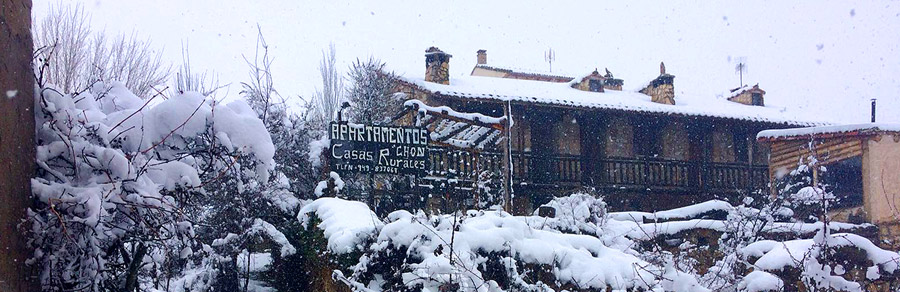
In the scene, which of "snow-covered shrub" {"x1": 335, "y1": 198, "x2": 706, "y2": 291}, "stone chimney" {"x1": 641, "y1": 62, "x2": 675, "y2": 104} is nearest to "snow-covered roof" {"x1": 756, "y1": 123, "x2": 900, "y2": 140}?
"stone chimney" {"x1": 641, "y1": 62, "x2": 675, "y2": 104}

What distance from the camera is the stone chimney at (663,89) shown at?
22141 mm

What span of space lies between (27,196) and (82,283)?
1.49 ft

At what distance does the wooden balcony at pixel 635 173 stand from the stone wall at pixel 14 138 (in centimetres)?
1382

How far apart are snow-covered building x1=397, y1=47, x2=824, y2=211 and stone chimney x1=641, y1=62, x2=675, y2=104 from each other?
0.10 feet

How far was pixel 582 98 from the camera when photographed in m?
19.9

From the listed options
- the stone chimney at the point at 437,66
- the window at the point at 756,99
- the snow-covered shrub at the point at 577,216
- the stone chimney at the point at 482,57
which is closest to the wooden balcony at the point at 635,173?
the stone chimney at the point at 437,66

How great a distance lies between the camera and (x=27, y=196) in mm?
3205

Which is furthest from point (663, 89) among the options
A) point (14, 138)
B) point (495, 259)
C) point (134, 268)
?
point (14, 138)

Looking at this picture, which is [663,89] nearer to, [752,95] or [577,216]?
[752,95]

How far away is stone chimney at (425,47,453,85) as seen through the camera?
19672 millimetres

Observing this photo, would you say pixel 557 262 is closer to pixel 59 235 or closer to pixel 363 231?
pixel 363 231

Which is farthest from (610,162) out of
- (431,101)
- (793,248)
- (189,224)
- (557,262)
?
(189,224)

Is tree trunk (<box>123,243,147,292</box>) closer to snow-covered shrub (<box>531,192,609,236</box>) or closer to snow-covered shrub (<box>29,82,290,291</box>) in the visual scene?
snow-covered shrub (<box>29,82,290,291</box>)

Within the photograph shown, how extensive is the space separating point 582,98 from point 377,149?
944cm
